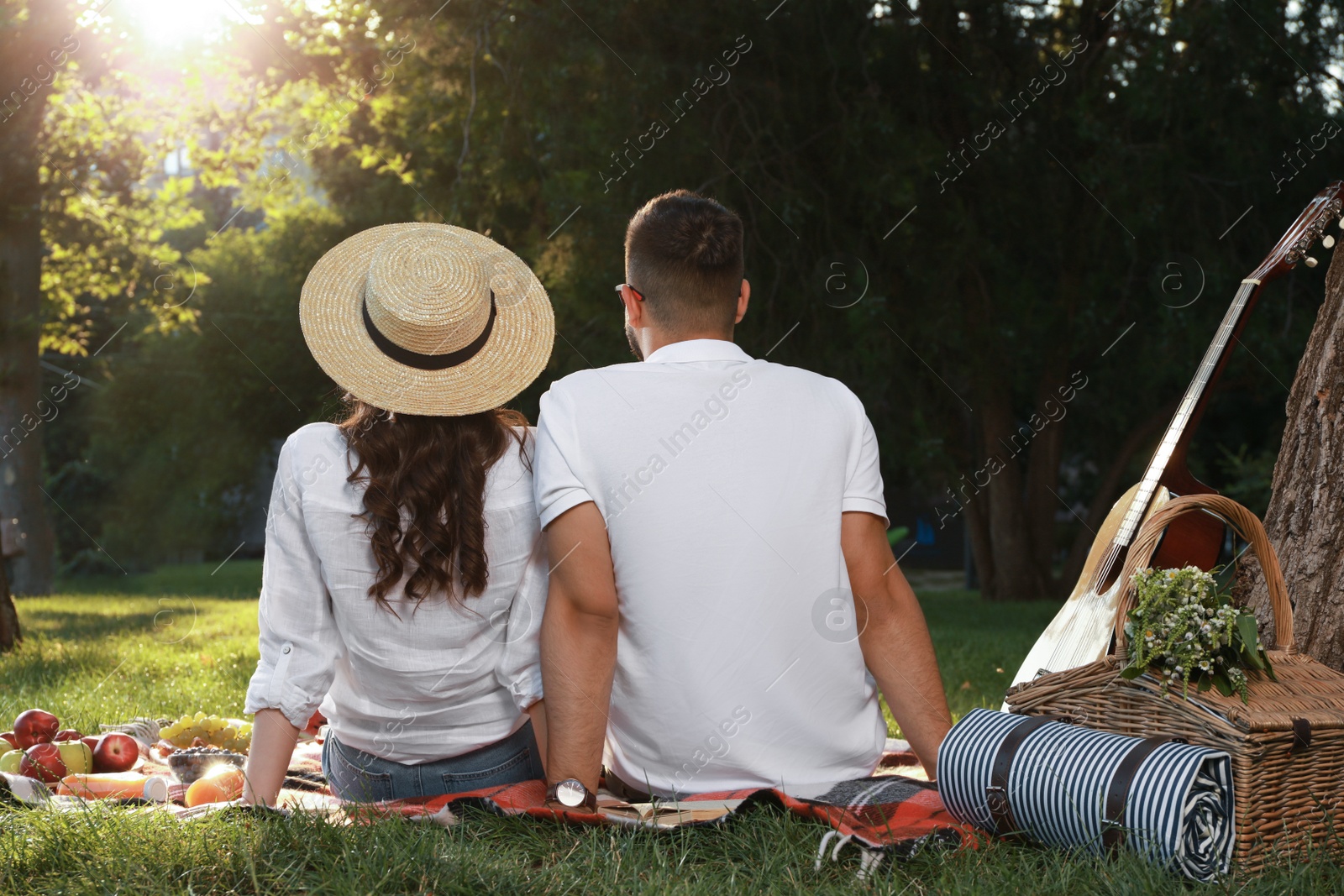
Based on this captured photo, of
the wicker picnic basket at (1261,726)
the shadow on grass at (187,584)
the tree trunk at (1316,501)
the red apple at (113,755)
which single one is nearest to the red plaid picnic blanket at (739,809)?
the wicker picnic basket at (1261,726)

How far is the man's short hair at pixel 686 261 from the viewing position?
3.23m

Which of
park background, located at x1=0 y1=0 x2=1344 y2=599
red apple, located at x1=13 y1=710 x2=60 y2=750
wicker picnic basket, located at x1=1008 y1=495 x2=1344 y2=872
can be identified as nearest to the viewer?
wicker picnic basket, located at x1=1008 y1=495 x2=1344 y2=872

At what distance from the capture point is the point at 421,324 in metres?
3.15

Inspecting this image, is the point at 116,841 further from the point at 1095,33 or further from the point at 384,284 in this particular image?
the point at 1095,33

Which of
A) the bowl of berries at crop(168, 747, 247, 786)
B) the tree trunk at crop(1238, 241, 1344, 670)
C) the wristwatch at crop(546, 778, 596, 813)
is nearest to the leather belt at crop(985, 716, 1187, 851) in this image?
the wristwatch at crop(546, 778, 596, 813)

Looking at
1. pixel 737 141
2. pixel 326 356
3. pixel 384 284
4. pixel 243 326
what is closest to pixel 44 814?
pixel 326 356

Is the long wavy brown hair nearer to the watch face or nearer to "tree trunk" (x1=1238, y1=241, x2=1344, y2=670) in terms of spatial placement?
the watch face

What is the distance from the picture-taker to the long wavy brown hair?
10.0ft

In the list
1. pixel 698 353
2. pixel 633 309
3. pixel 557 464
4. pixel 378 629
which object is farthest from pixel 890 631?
pixel 378 629

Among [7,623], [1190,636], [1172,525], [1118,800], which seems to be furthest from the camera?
[7,623]

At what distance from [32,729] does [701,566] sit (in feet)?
8.77

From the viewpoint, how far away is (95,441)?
29750 mm

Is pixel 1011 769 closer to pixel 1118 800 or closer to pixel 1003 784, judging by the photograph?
pixel 1003 784

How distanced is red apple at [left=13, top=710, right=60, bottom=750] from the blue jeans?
1498 millimetres
